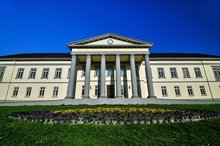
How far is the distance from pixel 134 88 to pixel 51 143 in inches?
672

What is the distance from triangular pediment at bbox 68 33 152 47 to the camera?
24.1 m

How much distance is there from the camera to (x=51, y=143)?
18.4 feet

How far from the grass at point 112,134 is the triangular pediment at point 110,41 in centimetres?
1816

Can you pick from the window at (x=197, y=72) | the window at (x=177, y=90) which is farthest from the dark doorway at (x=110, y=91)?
the window at (x=197, y=72)

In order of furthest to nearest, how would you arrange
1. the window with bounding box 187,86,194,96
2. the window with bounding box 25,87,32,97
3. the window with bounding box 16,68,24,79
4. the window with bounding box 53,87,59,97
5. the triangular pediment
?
the window with bounding box 16,68,24,79
the window with bounding box 187,86,194,96
the window with bounding box 53,87,59,97
the window with bounding box 25,87,32,97
the triangular pediment

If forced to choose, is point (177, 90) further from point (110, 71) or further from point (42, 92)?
point (42, 92)

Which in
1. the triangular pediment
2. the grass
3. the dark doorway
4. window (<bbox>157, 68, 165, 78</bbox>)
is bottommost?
the grass

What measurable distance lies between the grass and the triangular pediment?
1816 cm

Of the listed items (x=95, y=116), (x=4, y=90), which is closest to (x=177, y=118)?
(x=95, y=116)

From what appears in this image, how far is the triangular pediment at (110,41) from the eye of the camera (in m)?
24.1

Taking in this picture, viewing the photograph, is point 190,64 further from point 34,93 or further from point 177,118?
point 34,93

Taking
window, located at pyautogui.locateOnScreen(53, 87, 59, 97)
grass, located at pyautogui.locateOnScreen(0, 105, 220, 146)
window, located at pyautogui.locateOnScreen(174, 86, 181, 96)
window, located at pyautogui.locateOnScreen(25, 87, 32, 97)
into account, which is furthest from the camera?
window, located at pyautogui.locateOnScreen(174, 86, 181, 96)

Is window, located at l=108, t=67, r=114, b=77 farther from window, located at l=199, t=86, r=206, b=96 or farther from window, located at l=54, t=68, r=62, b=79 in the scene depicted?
window, located at l=199, t=86, r=206, b=96

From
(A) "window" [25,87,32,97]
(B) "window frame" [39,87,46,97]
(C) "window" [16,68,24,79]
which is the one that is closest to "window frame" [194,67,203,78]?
(B) "window frame" [39,87,46,97]
